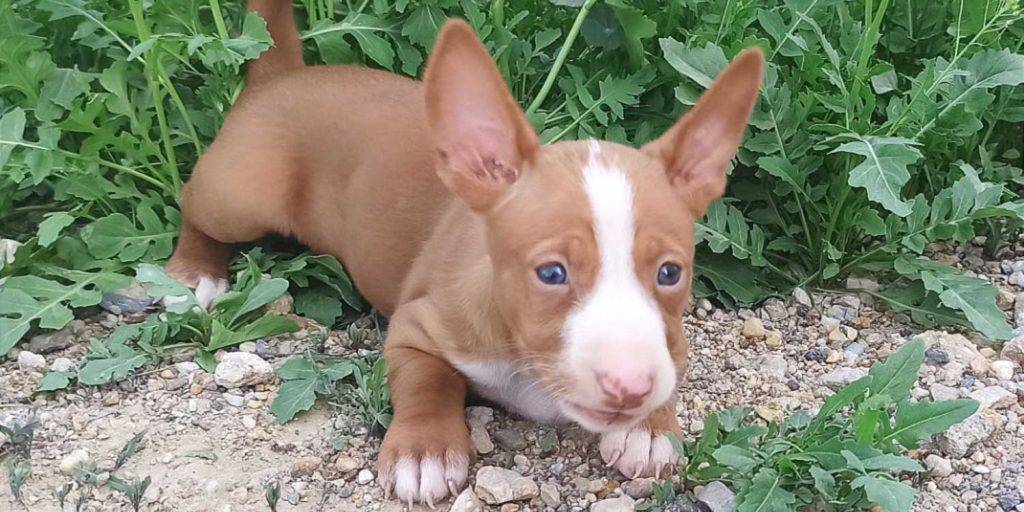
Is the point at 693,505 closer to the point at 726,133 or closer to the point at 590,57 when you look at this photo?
the point at 726,133

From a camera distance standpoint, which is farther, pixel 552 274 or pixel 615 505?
pixel 615 505

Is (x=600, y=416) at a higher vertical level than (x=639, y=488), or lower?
higher

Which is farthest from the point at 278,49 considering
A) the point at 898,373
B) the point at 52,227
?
the point at 898,373

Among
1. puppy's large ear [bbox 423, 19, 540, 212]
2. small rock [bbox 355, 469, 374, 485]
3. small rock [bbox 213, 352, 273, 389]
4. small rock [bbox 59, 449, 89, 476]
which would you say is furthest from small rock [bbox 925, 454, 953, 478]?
small rock [bbox 59, 449, 89, 476]

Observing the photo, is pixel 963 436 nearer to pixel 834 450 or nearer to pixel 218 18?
pixel 834 450

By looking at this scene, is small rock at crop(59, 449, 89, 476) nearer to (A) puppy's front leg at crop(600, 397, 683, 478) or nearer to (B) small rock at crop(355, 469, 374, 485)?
(B) small rock at crop(355, 469, 374, 485)

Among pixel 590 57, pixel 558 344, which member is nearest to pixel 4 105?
pixel 590 57

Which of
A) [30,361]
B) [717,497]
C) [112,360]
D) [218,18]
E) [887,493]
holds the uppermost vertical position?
[218,18]
